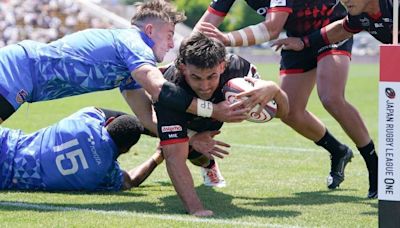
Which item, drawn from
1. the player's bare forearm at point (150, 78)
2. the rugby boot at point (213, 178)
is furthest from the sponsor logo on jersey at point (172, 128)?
the rugby boot at point (213, 178)

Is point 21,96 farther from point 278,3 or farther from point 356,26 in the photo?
point 356,26

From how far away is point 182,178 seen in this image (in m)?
6.61

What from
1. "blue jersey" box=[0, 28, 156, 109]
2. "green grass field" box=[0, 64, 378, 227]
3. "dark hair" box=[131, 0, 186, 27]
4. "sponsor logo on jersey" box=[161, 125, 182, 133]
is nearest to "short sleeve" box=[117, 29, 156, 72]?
"blue jersey" box=[0, 28, 156, 109]

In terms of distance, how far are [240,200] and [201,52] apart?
1.45 m

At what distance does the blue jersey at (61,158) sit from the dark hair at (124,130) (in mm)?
53

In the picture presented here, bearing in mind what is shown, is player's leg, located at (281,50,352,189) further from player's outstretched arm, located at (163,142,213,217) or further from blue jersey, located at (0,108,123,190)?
player's outstretched arm, located at (163,142,213,217)

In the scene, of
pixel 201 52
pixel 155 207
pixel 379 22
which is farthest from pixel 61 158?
pixel 379 22

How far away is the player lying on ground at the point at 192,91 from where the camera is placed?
6.45 meters

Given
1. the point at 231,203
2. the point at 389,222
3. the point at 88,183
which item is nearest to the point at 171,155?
the point at 231,203

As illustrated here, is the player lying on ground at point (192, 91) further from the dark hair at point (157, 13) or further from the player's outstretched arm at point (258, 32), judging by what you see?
the player's outstretched arm at point (258, 32)

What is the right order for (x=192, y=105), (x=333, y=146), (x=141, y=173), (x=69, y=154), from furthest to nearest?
1. (x=333, y=146)
2. (x=141, y=173)
3. (x=69, y=154)
4. (x=192, y=105)

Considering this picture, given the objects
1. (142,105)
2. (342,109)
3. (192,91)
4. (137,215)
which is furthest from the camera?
(342,109)

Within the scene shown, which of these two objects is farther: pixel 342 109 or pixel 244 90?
pixel 342 109

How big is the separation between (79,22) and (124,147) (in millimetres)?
37211
